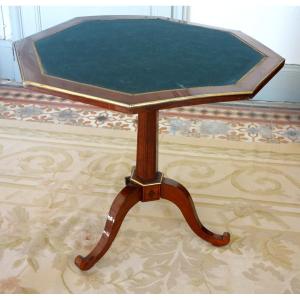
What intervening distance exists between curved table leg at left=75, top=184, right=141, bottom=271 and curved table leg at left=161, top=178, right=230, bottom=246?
105mm

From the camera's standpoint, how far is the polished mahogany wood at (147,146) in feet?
4.44

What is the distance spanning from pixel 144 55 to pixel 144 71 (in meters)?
0.13

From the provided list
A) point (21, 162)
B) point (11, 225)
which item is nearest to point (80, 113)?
point (21, 162)

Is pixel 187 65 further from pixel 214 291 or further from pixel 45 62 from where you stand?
pixel 214 291

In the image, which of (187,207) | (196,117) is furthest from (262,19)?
(187,207)

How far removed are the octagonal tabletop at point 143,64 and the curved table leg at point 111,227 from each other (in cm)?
46

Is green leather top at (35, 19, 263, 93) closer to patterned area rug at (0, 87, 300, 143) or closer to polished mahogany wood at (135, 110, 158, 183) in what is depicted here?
polished mahogany wood at (135, 110, 158, 183)

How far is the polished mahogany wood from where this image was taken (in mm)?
1354

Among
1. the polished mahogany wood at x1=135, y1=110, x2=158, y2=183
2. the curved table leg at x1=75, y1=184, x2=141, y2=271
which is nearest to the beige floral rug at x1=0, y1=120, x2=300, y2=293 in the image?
the curved table leg at x1=75, y1=184, x2=141, y2=271

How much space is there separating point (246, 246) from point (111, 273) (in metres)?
0.49

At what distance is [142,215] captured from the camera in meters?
1.69

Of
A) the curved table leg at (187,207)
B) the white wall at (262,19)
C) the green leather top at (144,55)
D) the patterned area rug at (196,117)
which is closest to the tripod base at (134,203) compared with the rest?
the curved table leg at (187,207)

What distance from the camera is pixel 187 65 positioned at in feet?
3.94

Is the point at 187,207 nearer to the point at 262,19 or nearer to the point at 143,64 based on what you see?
the point at 143,64
